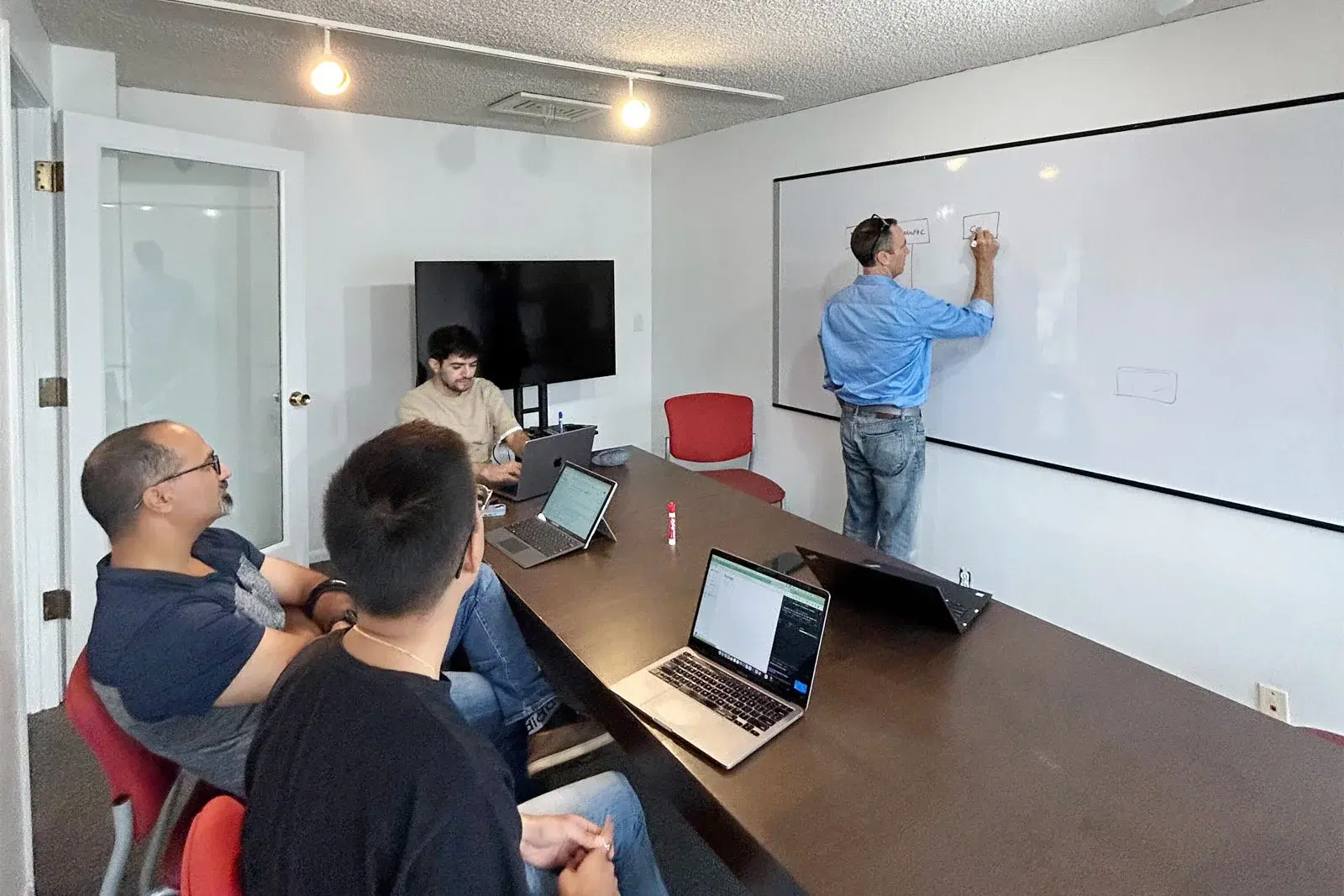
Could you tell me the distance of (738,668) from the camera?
58.7 inches

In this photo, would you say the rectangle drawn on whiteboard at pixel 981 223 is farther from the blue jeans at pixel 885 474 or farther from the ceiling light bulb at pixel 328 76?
the ceiling light bulb at pixel 328 76

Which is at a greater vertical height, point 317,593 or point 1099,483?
point 1099,483

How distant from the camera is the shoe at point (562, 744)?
7.52ft

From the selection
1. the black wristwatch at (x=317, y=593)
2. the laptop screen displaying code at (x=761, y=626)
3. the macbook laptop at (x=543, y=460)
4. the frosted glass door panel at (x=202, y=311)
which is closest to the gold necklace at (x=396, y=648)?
the laptop screen displaying code at (x=761, y=626)

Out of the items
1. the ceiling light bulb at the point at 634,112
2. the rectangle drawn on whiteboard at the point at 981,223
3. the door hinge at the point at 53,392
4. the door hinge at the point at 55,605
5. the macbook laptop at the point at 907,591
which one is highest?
the ceiling light bulb at the point at 634,112

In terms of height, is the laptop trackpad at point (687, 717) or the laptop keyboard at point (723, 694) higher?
the laptop keyboard at point (723, 694)

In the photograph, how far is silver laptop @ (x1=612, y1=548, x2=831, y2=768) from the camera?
52.3 inches

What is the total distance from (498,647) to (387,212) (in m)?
3.01

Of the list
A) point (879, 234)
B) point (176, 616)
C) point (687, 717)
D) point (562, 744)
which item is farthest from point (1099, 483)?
point (176, 616)

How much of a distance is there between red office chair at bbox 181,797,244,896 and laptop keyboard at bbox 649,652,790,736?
739 millimetres

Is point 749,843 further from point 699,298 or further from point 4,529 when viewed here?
point 699,298

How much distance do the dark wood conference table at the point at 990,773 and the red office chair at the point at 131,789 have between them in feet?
2.56

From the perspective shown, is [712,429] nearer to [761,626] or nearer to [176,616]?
[761,626]

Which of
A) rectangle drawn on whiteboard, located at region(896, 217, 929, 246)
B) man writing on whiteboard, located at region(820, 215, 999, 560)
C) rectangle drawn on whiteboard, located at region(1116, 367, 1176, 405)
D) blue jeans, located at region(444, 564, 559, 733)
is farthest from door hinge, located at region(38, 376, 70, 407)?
rectangle drawn on whiteboard, located at region(1116, 367, 1176, 405)
